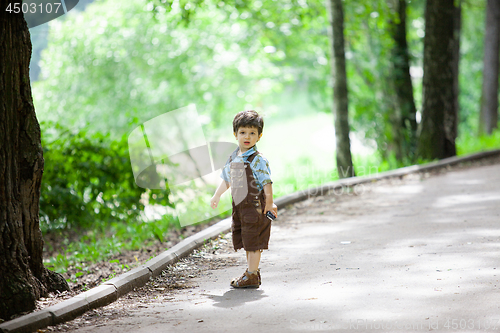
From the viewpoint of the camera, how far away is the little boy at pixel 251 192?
4609 millimetres

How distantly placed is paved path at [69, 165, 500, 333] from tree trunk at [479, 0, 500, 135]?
1272 centimetres

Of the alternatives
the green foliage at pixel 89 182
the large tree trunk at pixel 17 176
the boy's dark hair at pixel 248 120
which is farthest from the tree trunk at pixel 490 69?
the large tree trunk at pixel 17 176

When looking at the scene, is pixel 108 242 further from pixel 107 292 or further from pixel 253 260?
pixel 253 260

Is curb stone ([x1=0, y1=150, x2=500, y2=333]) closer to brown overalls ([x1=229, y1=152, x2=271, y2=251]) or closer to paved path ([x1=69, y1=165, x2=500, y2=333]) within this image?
paved path ([x1=69, y1=165, x2=500, y2=333])

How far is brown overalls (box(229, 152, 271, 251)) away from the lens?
4.61 m

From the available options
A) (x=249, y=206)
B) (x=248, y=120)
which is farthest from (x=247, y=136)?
(x=249, y=206)

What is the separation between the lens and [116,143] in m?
8.77

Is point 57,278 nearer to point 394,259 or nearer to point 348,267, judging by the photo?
point 348,267

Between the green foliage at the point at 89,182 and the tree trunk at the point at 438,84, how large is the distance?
7170 mm

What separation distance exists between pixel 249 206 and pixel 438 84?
925 centimetres

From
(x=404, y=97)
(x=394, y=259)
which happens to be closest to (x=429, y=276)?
(x=394, y=259)

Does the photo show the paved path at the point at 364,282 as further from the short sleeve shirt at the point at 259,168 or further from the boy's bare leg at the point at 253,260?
the short sleeve shirt at the point at 259,168

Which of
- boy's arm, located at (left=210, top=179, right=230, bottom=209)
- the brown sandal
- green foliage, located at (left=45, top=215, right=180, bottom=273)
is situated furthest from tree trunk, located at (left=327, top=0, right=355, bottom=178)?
the brown sandal

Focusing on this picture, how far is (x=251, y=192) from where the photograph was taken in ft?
15.1
